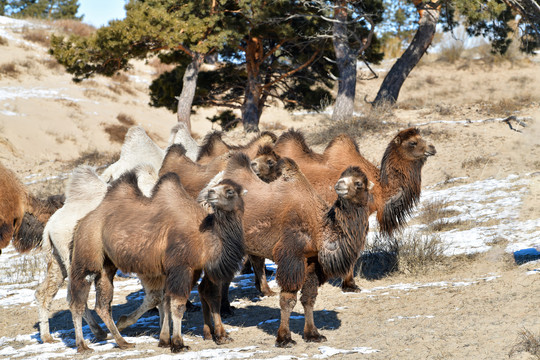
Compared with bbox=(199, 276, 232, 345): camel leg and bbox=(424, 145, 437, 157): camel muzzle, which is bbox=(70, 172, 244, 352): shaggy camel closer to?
bbox=(199, 276, 232, 345): camel leg

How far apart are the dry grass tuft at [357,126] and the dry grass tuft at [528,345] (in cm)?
1120

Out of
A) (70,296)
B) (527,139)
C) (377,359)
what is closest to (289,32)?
(527,139)

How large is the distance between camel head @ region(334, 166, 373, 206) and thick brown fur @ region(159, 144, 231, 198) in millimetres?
2535

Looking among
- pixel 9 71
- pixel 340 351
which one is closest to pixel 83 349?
pixel 340 351

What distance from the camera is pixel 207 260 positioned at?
6.51m

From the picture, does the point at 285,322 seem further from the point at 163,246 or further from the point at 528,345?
the point at 528,345

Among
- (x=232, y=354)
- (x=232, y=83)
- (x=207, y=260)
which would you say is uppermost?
(x=232, y=83)

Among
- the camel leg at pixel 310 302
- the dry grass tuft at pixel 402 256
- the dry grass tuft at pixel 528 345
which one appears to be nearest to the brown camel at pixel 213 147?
the dry grass tuft at pixel 402 256

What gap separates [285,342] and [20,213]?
207 inches

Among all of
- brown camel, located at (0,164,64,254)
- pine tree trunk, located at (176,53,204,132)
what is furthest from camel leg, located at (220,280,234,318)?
pine tree trunk, located at (176,53,204,132)

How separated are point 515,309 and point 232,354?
2.87 metres

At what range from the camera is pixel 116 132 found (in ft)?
120

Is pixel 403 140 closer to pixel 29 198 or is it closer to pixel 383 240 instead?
pixel 383 240

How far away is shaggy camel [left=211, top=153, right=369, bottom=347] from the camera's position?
263 inches
